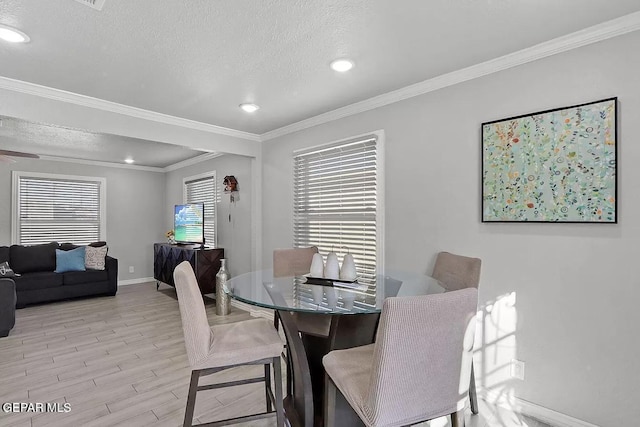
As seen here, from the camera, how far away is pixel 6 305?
378 cm

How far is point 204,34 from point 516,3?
1.71 metres

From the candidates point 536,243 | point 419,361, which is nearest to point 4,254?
point 419,361

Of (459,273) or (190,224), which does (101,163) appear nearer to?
(190,224)

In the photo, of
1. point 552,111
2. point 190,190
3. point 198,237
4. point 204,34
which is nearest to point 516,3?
point 552,111

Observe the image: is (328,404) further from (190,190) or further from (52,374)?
(190,190)

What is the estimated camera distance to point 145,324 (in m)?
4.28

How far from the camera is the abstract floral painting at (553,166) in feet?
6.54

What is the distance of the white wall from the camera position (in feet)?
6.40

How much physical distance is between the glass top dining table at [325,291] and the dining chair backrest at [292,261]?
396 mm

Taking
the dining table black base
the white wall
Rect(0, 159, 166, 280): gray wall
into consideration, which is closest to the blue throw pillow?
Result: Rect(0, 159, 166, 280): gray wall

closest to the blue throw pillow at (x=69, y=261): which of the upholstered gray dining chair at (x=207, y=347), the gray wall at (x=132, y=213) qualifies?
the gray wall at (x=132, y=213)

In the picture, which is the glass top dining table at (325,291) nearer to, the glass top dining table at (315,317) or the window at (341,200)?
the glass top dining table at (315,317)

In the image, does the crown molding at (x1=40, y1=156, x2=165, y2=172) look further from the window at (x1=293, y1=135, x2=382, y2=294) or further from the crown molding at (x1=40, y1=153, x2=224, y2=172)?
the window at (x1=293, y1=135, x2=382, y2=294)

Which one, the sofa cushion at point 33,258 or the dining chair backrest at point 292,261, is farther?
the sofa cushion at point 33,258
